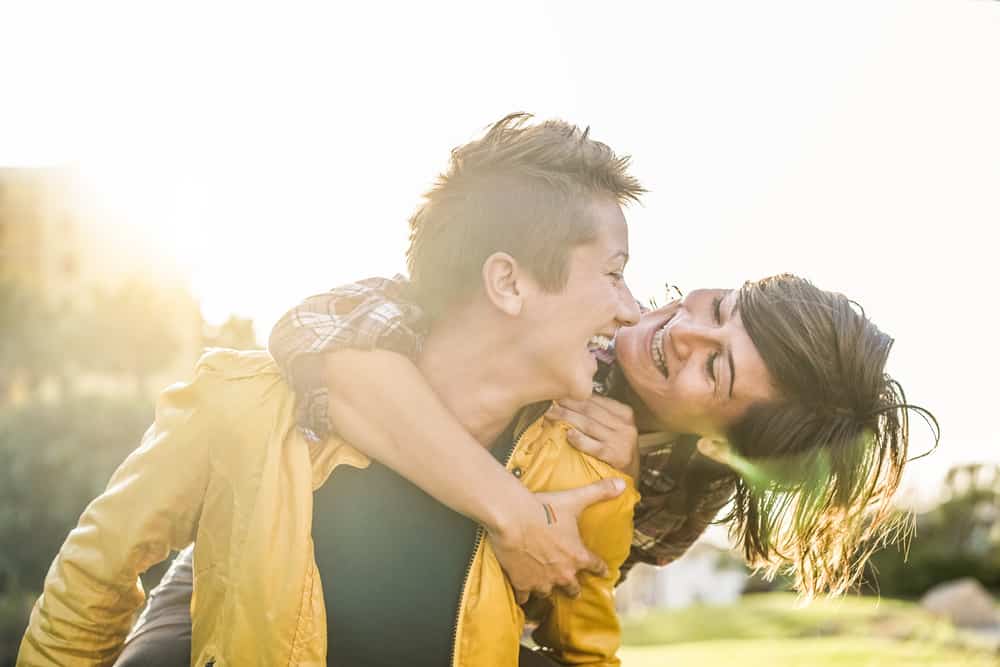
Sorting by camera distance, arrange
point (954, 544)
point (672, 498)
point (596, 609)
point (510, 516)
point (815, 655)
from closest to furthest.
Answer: point (510, 516)
point (596, 609)
point (672, 498)
point (815, 655)
point (954, 544)

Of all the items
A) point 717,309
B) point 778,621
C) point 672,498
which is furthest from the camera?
point 778,621

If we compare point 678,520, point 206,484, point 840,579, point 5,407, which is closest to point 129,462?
point 206,484

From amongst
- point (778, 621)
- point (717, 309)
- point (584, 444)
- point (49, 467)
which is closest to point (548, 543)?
point (584, 444)

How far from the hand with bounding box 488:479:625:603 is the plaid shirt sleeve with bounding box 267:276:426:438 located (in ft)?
1.08

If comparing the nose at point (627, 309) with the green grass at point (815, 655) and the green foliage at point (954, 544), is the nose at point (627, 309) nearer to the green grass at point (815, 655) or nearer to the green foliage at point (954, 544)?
A: the green grass at point (815, 655)

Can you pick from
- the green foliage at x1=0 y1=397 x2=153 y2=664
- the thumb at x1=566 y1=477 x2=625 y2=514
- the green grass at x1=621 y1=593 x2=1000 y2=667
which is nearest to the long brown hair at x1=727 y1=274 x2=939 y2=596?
the thumb at x1=566 y1=477 x2=625 y2=514

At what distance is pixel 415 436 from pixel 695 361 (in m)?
0.56

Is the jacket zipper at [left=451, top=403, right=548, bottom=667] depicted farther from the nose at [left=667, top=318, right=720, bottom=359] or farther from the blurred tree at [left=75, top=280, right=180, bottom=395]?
the blurred tree at [left=75, top=280, right=180, bottom=395]

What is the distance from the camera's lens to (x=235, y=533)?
1.58 metres

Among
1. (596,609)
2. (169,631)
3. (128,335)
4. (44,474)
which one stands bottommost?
(44,474)

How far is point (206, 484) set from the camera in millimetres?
1666

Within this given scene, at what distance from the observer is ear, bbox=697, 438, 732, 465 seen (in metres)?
2.04

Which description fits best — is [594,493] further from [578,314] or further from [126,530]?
[126,530]

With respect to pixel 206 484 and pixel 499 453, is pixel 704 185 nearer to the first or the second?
pixel 499 453
